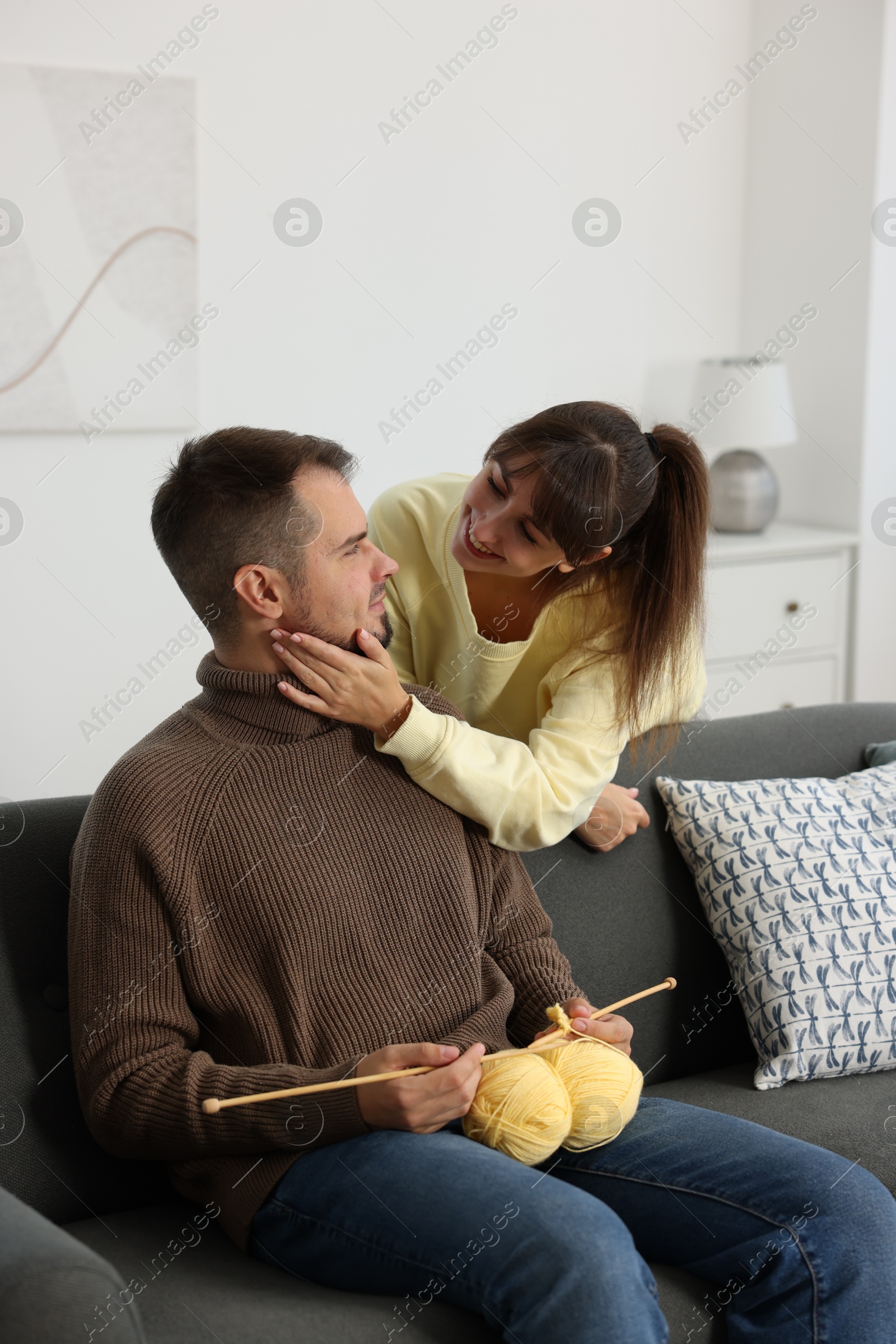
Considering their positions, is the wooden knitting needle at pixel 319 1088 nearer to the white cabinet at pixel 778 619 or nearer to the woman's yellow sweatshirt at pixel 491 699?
the woman's yellow sweatshirt at pixel 491 699

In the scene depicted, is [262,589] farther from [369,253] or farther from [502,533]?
[369,253]

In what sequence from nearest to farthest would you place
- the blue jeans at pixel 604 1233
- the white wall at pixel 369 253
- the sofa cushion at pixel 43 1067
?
the blue jeans at pixel 604 1233
the sofa cushion at pixel 43 1067
the white wall at pixel 369 253

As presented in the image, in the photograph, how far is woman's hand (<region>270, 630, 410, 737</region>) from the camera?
1.34 metres

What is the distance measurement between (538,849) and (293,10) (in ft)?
7.57

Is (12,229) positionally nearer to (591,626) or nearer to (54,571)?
(54,571)

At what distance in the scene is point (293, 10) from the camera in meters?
2.93

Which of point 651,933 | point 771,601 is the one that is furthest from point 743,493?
point 651,933

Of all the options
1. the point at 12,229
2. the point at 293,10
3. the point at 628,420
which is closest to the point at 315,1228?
the point at 628,420

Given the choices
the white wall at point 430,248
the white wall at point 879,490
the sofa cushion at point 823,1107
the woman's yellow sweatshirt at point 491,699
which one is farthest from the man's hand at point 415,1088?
the white wall at point 879,490

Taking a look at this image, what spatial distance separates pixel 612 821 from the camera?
5.47 ft

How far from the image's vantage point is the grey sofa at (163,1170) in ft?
3.15

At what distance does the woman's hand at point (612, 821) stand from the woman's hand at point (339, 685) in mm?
403

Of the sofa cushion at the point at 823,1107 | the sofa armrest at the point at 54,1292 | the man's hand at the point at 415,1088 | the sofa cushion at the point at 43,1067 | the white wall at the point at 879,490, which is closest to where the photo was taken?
the sofa armrest at the point at 54,1292

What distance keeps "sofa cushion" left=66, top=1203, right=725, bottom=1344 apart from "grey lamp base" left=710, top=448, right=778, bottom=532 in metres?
2.52
